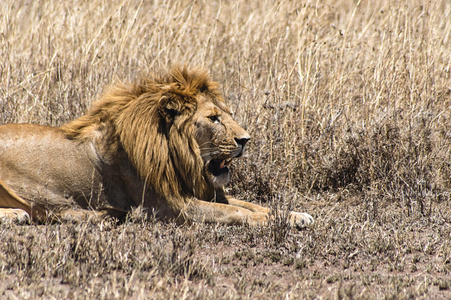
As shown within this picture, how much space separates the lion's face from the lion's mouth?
2.6 inches

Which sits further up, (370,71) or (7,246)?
(370,71)

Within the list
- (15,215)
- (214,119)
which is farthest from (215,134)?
(15,215)

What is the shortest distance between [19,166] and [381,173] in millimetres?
3110

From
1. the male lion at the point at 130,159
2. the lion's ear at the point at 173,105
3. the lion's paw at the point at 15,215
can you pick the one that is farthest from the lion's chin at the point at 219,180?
the lion's paw at the point at 15,215

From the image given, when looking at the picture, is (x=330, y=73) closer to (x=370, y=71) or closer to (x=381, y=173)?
(x=370, y=71)

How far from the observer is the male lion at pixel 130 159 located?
4.49 meters

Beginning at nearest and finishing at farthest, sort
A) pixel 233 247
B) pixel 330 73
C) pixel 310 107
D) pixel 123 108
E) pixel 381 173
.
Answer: pixel 233 247
pixel 123 108
pixel 381 173
pixel 310 107
pixel 330 73

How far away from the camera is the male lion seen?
14.7ft

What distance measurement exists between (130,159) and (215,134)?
650 millimetres

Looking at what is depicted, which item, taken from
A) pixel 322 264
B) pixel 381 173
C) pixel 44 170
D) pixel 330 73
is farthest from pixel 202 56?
pixel 322 264

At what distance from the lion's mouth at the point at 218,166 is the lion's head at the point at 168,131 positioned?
0.04 meters

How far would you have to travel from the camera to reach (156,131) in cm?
450

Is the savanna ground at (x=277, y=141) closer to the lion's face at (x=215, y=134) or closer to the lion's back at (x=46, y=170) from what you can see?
the lion's back at (x=46, y=170)

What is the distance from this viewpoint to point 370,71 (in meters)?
6.77
